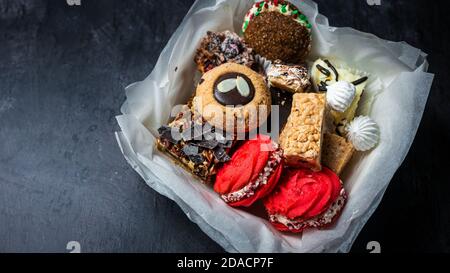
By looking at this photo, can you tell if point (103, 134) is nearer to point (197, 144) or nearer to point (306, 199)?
point (197, 144)

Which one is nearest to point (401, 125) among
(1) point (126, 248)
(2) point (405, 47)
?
(2) point (405, 47)

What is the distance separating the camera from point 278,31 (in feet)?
4.34

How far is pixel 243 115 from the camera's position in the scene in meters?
1.27

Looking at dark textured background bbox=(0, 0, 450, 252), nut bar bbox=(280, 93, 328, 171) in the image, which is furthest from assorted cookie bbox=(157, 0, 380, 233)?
dark textured background bbox=(0, 0, 450, 252)

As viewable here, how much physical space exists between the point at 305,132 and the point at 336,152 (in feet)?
0.43

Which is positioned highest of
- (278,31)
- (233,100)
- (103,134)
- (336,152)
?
(278,31)

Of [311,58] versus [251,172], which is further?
[311,58]

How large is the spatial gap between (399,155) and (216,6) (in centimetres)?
56

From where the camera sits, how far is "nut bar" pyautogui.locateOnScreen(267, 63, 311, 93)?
4.28ft

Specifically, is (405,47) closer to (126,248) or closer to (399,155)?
(399,155)

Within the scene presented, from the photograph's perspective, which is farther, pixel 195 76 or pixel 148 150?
pixel 195 76

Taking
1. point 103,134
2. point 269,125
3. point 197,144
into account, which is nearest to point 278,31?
point 269,125

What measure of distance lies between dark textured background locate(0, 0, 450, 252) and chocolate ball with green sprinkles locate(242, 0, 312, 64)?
0.28m

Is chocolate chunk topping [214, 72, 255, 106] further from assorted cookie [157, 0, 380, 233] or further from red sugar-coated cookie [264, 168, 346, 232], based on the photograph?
red sugar-coated cookie [264, 168, 346, 232]
